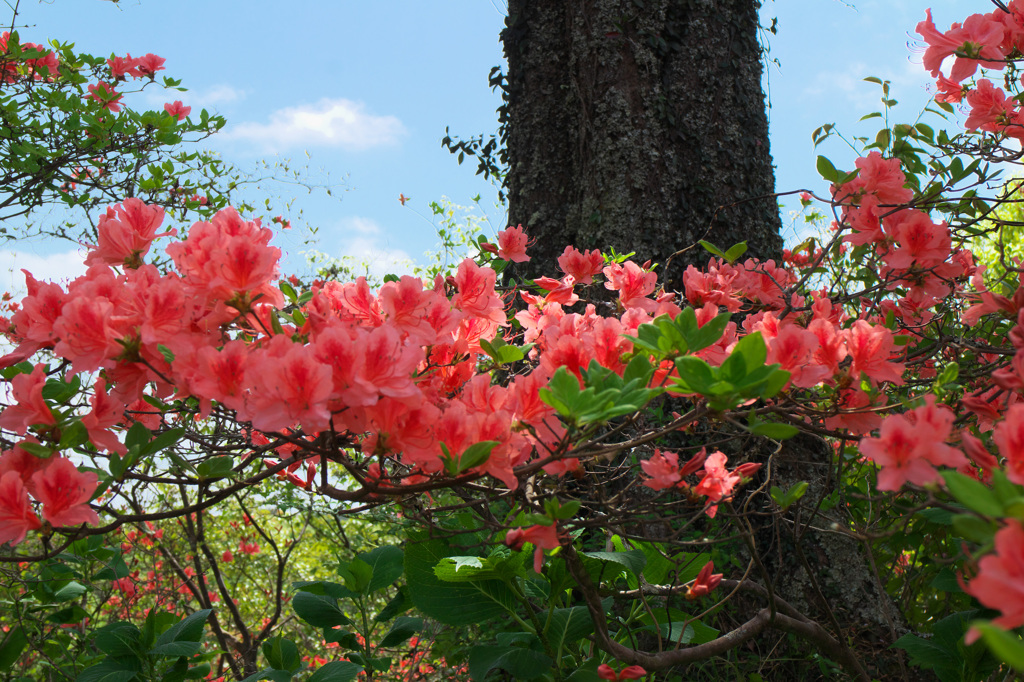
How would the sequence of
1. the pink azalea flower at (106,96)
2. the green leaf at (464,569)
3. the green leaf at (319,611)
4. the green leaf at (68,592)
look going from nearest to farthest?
the green leaf at (464,569), the green leaf at (319,611), the green leaf at (68,592), the pink azalea flower at (106,96)

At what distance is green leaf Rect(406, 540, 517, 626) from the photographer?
1.31 m

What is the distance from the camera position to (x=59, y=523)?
84 centimetres

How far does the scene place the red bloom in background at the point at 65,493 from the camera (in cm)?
84

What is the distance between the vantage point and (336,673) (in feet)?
4.28

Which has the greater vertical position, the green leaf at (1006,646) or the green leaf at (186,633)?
the green leaf at (186,633)

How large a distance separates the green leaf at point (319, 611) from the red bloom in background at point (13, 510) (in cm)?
70

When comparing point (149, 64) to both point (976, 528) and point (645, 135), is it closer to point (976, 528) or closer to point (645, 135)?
point (645, 135)

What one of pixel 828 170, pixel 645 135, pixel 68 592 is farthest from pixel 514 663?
pixel 645 135

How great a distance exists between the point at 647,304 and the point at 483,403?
1.89 feet

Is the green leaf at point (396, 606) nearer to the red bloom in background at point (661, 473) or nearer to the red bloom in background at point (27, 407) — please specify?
the red bloom in background at point (661, 473)

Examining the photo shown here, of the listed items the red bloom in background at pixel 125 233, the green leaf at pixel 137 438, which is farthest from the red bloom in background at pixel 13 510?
the red bloom in background at pixel 125 233

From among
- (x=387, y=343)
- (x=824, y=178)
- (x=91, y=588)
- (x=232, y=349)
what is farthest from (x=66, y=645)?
(x=824, y=178)

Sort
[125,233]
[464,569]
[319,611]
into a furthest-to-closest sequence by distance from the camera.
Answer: [319,611], [464,569], [125,233]

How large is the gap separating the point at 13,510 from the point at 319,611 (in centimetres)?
74
